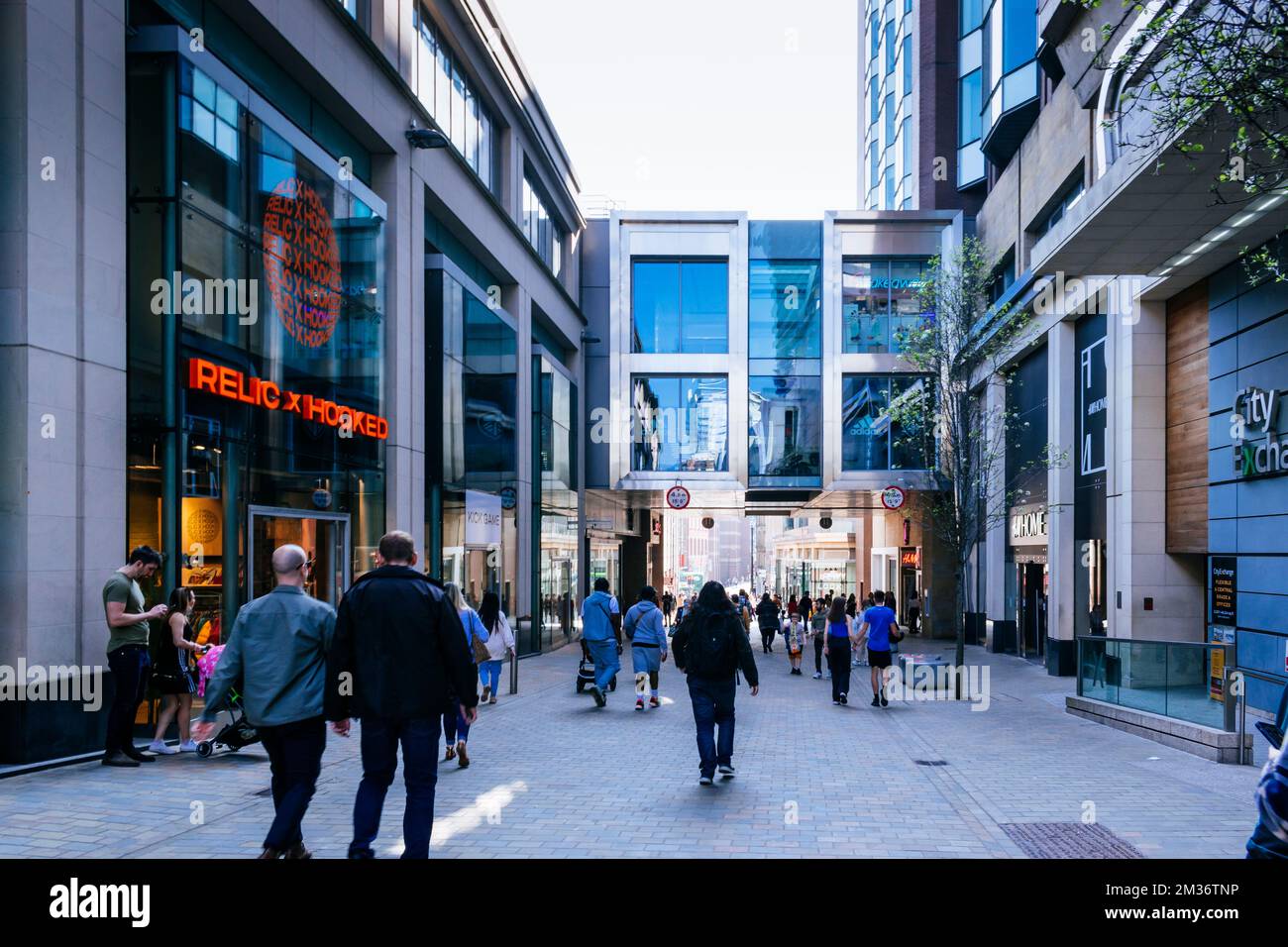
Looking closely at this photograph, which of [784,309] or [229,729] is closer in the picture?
[229,729]

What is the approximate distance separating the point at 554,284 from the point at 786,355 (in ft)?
25.4

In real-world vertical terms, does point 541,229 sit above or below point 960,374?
above

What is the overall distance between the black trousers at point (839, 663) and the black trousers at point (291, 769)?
11.1 metres

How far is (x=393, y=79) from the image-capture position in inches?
683

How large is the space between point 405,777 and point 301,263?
33.3 ft

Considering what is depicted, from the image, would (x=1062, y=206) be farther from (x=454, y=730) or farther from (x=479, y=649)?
(x=454, y=730)

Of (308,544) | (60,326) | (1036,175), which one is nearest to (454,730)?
(60,326)

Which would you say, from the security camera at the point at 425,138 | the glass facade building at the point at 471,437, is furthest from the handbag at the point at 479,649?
the security camera at the point at 425,138

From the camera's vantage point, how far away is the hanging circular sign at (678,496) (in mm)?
30733

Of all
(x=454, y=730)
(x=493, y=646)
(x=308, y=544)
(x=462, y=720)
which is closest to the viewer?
(x=462, y=720)

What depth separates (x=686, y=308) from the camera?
32906mm

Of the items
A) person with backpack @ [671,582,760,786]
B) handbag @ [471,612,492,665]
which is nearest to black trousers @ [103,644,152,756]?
handbag @ [471,612,492,665]

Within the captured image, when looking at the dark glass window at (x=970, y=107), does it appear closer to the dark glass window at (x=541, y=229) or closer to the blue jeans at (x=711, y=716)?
the dark glass window at (x=541, y=229)

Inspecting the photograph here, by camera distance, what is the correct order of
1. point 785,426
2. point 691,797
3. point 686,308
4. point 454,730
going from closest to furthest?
point 691,797, point 454,730, point 785,426, point 686,308
